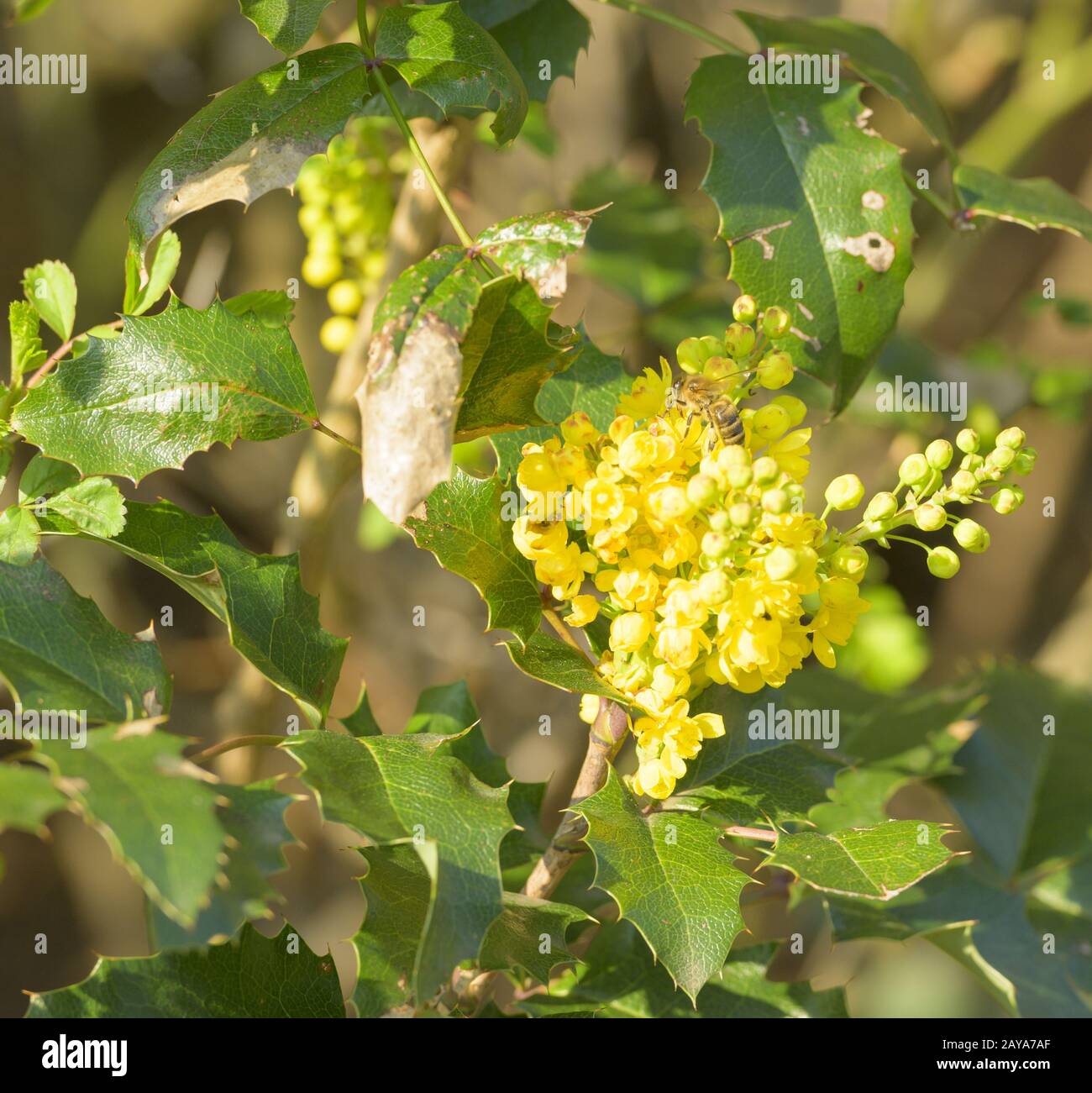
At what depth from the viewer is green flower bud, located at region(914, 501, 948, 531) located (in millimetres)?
881

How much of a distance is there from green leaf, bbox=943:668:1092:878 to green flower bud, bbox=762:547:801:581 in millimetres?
938

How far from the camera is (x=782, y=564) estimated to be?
797 millimetres

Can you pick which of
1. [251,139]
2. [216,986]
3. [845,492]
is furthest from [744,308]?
[216,986]

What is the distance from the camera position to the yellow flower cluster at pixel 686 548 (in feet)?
2.67

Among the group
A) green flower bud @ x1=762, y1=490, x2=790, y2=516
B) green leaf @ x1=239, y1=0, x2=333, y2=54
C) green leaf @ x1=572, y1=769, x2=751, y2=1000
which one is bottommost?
green leaf @ x1=572, y1=769, x2=751, y2=1000

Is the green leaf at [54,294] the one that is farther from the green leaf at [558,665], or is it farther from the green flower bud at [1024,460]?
the green flower bud at [1024,460]

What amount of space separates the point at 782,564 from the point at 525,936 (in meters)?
0.42

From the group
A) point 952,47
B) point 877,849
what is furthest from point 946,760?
point 952,47

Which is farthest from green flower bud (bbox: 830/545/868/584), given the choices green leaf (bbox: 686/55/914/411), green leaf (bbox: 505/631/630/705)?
green leaf (bbox: 686/55/914/411)

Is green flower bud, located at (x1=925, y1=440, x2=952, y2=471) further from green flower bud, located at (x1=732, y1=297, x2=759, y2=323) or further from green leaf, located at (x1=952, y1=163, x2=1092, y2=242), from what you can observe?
green leaf, located at (x1=952, y1=163, x2=1092, y2=242)

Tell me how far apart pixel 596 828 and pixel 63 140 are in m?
2.52

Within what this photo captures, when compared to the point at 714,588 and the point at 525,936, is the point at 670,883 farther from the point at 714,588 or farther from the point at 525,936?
the point at 714,588

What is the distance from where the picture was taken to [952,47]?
115 inches

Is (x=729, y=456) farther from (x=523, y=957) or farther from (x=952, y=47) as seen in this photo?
(x=952, y=47)
